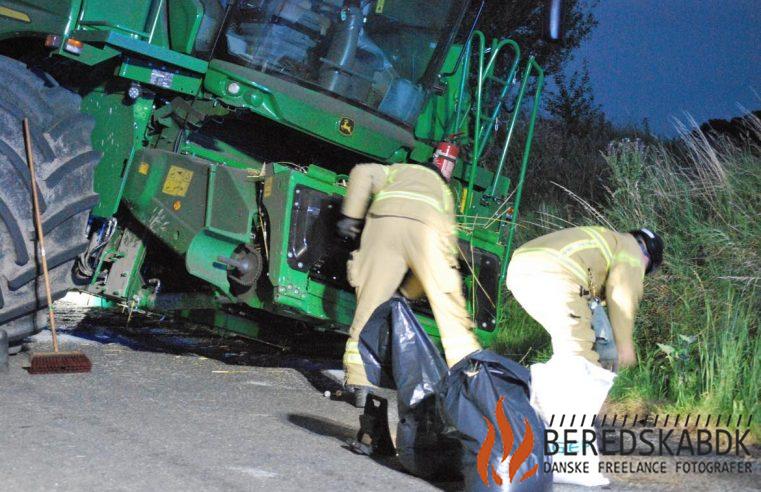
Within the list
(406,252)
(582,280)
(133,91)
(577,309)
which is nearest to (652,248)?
(582,280)

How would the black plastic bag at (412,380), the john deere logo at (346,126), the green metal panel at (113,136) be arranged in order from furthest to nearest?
1. the john deere logo at (346,126)
2. the green metal panel at (113,136)
3. the black plastic bag at (412,380)

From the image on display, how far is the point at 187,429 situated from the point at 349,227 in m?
1.62

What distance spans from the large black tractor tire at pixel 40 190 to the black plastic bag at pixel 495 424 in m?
2.88

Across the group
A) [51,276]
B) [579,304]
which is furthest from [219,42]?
[579,304]

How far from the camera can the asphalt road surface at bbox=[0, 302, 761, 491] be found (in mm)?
4371

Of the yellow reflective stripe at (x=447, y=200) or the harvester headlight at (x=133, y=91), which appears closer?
the yellow reflective stripe at (x=447, y=200)

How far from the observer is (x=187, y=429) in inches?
207

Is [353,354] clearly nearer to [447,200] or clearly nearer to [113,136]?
[447,200]

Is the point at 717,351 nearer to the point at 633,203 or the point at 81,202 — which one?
the point at 633,203

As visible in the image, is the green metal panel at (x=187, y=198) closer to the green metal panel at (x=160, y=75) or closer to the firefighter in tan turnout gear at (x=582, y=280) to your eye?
the green metal panel at (x=160, y=75)

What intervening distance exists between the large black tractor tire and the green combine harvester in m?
0.01

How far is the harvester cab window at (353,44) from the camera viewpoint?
6992mm

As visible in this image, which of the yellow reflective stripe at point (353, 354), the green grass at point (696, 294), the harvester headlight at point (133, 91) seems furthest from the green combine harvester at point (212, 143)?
the green grass at point (696, 294)

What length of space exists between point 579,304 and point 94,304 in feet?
18.3
